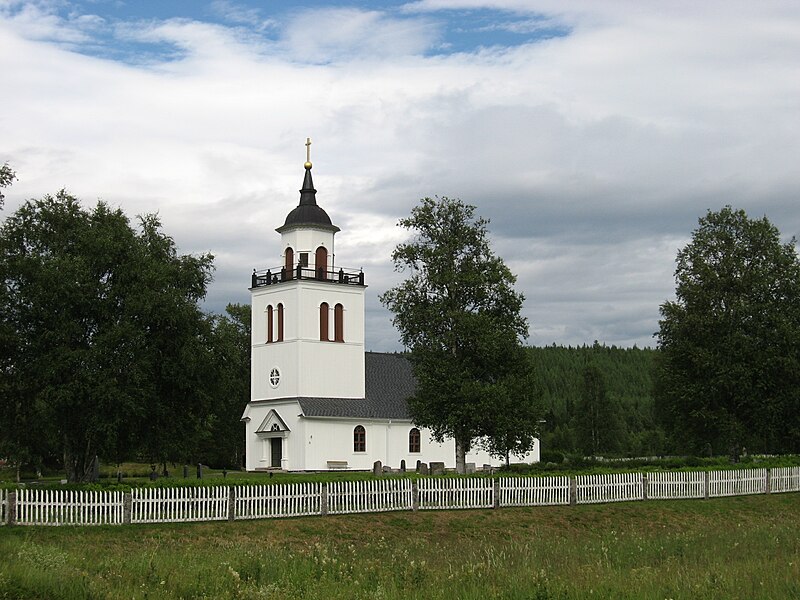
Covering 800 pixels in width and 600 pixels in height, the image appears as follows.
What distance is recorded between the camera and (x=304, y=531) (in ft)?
98.1

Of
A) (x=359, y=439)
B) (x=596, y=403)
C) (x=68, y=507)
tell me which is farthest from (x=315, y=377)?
(x=596, y=403)

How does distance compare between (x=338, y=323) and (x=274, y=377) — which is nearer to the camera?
(x=274, y=377)

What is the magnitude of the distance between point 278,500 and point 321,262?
38.9 meters

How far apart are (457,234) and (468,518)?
15897mm

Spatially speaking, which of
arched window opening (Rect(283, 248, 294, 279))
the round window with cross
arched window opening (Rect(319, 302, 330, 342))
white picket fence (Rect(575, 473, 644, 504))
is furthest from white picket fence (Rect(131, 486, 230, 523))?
arched window opening (Rect(283, 248, 294, 279))

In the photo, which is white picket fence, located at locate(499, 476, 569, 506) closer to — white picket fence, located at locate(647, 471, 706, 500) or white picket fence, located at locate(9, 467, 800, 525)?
white picket fence, located at locate(9, 467, 800, 525)

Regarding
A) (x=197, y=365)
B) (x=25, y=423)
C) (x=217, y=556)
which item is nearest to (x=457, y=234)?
(x=197, y=365)

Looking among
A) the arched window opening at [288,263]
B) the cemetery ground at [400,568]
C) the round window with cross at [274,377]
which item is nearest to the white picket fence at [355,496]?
the cemetery ground at [400,568]

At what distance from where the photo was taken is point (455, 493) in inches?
1364

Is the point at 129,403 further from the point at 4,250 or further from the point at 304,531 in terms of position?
the point at 304,531

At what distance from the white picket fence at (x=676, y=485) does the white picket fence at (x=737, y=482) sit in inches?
21.2

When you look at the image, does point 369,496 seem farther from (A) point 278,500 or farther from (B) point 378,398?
(B) point 378,398

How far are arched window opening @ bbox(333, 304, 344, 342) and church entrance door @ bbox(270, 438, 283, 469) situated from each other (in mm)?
7398

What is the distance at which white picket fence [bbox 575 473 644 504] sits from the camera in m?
36.7
